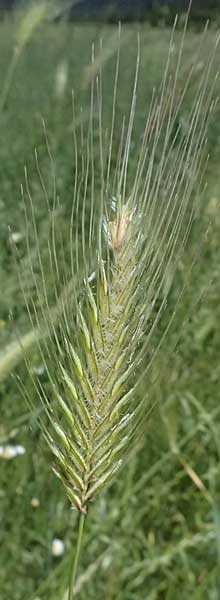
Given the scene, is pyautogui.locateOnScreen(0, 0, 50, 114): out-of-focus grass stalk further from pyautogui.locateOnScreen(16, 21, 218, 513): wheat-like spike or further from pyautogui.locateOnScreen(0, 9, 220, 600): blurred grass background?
pyautogui.locateOnScreen(16, 21, 218, 513): wheat-like spike

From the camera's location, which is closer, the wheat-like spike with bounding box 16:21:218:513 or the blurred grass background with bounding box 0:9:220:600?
the wheat-like spike with bounding box 16:21:218:513

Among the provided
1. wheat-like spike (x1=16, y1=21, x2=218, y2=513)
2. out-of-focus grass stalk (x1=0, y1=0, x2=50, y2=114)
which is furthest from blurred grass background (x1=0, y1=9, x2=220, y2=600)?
wheat-like spike (x1=16, y1=21, x2=218, y2=513)

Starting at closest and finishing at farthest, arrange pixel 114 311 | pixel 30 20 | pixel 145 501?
pixel 114 311 < pixel 145 501 < pixel 30 20

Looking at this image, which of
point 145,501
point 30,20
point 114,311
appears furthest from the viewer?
point 30,20

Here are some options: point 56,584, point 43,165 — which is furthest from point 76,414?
point 43,165

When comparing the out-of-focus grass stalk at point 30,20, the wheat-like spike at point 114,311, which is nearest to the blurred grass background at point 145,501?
the out-of-focus grass stalk at point 30,20

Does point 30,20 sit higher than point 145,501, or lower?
higher

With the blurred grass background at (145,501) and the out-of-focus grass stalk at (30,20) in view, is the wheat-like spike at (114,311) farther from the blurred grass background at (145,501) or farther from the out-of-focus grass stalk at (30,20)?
the out-of-focus grass stalk at (30,20)

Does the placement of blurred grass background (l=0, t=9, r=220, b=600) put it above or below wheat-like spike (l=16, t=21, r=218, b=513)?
below

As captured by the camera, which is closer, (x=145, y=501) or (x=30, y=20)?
(x=145, y=501)

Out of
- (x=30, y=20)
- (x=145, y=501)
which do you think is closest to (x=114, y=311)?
(x=145, y=501)

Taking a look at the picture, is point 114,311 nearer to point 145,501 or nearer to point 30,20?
point 145,501
